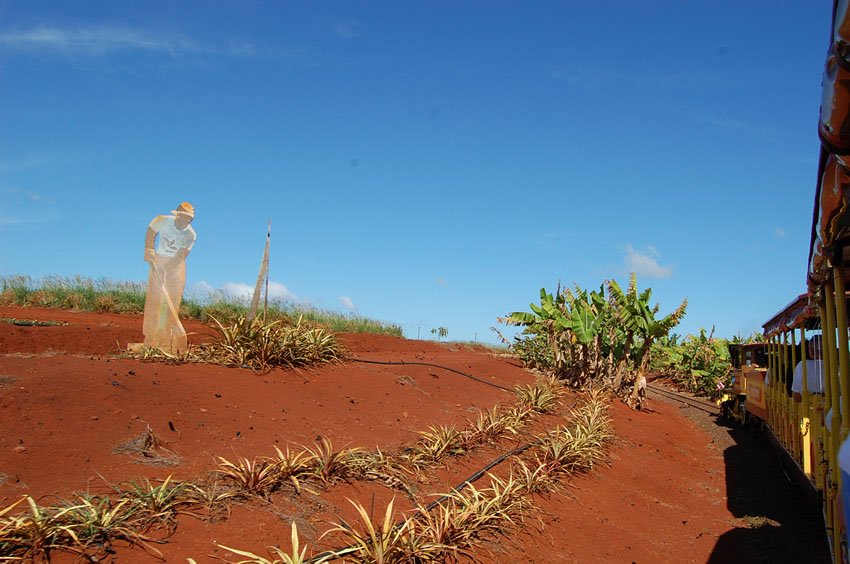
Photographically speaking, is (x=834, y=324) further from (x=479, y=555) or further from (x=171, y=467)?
(x=171, y=467)

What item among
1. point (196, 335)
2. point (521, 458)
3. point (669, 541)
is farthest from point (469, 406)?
point (196, 335)

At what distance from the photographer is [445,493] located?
6.93 meters

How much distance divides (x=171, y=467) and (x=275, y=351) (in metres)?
3.67

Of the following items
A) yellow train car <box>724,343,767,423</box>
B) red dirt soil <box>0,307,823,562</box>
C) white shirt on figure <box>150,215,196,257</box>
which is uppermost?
white shirt on figure <box>150,215,196,257</box>

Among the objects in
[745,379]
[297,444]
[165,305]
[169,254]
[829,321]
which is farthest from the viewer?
[745,379]

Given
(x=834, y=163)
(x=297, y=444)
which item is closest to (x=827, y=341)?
(x=834, y=163)

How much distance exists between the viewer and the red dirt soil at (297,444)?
5723 mm

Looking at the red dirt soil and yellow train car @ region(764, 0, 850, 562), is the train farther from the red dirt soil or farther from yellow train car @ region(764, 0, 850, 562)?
the red dirt soil

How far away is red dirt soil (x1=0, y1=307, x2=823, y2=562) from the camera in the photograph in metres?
5.72

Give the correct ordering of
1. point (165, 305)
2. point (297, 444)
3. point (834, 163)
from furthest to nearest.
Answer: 1. point (165, 305)
2. point (297, 444)
3. point (834, 163)

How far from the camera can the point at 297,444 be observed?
7.19 m

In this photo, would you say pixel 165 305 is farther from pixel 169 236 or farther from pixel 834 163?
pixel 834 163

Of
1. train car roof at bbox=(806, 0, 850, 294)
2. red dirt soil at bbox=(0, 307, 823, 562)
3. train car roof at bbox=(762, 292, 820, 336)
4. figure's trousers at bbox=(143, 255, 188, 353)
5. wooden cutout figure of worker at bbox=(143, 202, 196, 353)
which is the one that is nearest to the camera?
train car roof at bbox=(806, 0, 850, 294)

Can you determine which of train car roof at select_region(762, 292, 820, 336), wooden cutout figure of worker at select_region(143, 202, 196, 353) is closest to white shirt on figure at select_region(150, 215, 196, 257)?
wooden cutout figure of worker at select_region(143, 202, 196, 353)
